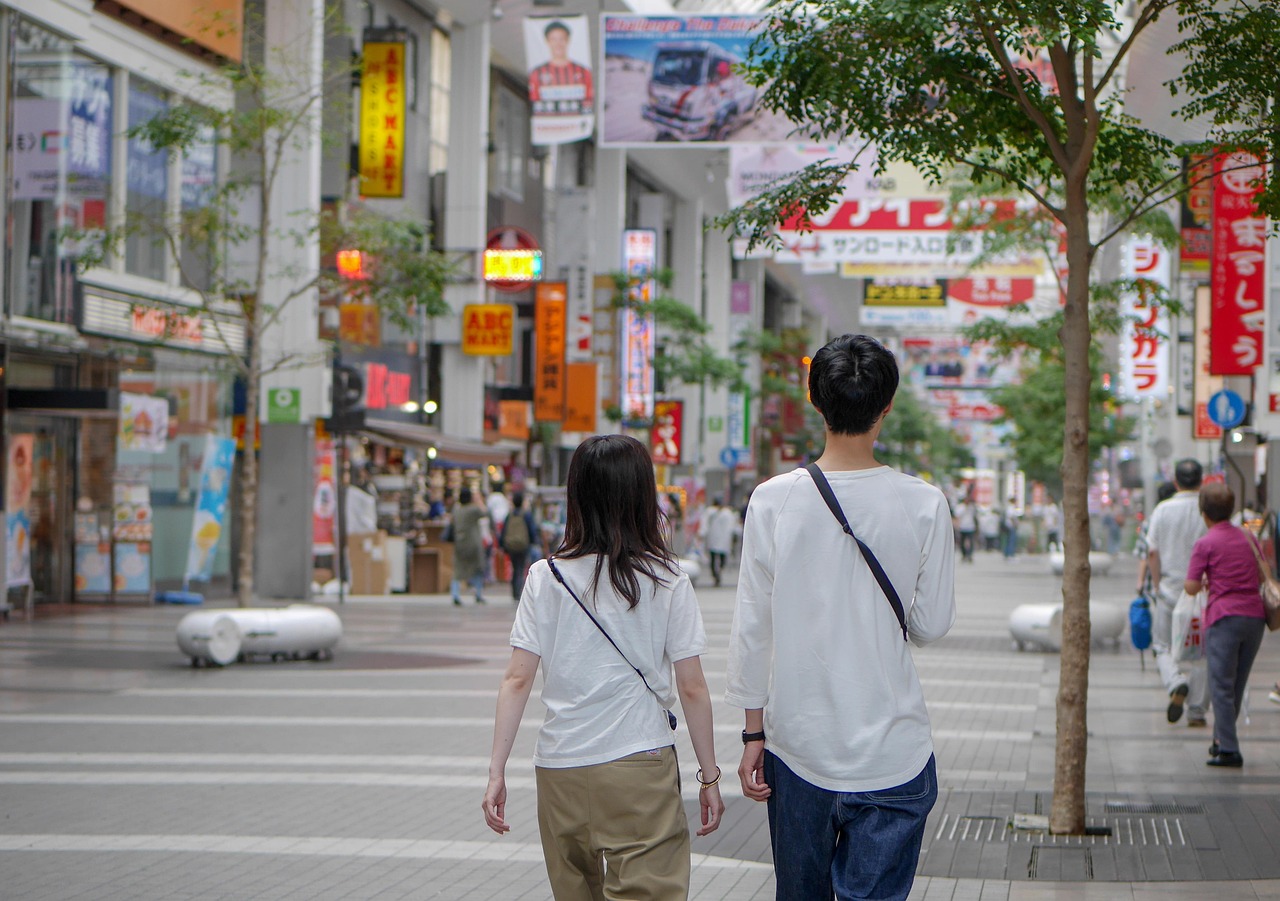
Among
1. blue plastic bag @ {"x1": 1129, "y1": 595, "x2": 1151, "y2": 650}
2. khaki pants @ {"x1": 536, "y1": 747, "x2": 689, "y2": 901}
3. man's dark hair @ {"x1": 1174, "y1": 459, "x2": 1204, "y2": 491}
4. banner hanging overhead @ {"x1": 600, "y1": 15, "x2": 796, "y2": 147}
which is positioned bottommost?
blue plastic bag @ {"x1": 1129, "y1": 595, "x2": 1151, "y2": 650}

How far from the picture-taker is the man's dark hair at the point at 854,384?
13.2 ft

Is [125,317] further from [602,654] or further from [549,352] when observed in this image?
[602,654]

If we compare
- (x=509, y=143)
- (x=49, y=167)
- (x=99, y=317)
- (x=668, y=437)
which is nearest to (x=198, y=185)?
(x=99, y=317)

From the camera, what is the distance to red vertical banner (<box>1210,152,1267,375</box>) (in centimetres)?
1995

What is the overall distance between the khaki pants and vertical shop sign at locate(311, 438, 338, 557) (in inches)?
909

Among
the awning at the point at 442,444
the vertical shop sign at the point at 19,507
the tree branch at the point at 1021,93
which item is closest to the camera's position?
the tree branch at the point at 1021,93

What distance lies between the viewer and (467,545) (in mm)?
24781

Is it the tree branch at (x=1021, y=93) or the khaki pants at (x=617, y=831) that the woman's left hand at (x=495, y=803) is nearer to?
the khaki pants at (x=617, y=831)

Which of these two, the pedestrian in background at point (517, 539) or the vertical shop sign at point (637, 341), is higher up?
the vertical shop sign at point (637, 341)

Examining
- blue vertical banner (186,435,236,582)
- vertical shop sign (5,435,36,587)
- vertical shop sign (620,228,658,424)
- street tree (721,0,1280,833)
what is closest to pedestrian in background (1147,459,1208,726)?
street tree (721,0,1280,833)

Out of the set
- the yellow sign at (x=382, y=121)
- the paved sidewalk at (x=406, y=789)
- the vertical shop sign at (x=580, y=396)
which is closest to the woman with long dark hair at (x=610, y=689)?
the paved sidewalk at (x=406, y=789)

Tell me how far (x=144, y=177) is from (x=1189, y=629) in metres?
16.3

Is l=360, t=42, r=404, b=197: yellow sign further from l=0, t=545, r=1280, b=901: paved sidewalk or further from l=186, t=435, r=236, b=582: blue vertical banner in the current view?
l=0, t=545, r=1280, b=901: paved sidewalk

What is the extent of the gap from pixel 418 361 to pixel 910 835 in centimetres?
3100
